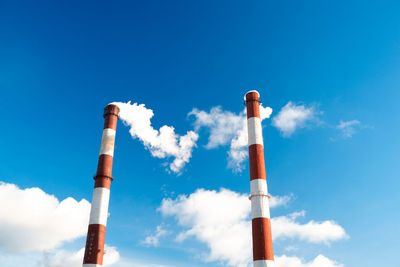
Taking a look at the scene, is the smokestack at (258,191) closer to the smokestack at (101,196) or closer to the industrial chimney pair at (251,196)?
the industrial chimney pair at (251,196)

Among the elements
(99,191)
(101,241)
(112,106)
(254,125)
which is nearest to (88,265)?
(101,241)

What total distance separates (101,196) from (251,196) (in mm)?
14376

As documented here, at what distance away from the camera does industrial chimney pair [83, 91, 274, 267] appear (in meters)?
26.7

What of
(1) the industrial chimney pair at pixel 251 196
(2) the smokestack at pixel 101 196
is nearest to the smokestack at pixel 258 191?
(1) the industrial chimney pair at pixel 251 196

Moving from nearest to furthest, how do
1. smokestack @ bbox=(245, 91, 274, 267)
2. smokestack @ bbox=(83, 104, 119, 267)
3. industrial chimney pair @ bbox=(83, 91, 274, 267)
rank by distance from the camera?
smokestack @ bbox=(245, 91, 274, 267) → industrial chimney pair @ bbox=(83, 91, 274, 267) → smokestack @ bbox=(83, 104, 119, 267)

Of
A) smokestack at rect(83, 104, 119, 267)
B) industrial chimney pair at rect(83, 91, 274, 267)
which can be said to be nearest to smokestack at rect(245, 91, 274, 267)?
industrial chimney pair at rect(83, 91, 274, 267)

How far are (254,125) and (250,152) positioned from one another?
2865 mm

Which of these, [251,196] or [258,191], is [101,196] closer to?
[251,196]

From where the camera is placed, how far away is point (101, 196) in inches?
1218

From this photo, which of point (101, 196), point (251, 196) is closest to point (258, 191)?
point (251, 196)

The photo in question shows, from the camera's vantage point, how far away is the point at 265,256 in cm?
2605

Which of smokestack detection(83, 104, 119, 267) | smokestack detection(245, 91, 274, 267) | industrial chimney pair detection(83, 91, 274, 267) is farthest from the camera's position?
smokestack detection(83, 104, 119, 267)

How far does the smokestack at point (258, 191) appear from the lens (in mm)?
26344

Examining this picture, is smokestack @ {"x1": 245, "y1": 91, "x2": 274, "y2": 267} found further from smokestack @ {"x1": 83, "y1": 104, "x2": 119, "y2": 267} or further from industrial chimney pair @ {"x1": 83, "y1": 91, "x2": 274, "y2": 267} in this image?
smokestack @ {"x1": 83, "y1": 104, "x2": 119, "y2": 267}
